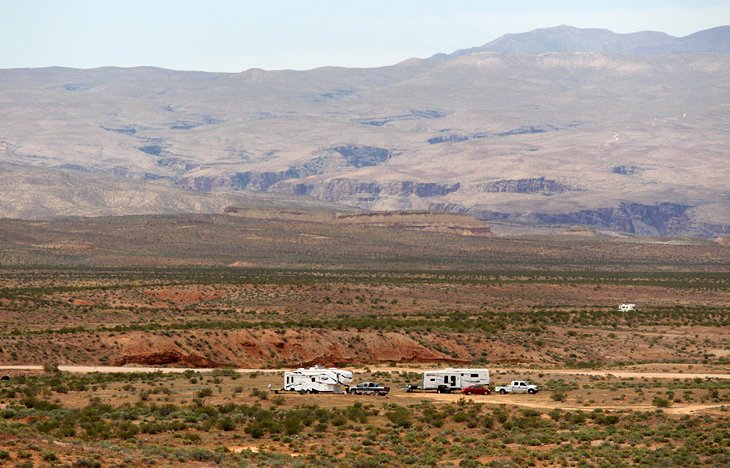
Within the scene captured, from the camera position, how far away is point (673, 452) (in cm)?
4297

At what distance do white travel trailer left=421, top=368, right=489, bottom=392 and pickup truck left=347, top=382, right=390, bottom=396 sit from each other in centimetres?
248

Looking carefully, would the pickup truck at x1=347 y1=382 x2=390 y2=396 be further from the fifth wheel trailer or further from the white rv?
the fifth wheel trailer

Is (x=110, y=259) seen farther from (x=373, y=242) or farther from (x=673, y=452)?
(x=673, y=452)

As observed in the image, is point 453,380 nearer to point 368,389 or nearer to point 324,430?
point 368,389

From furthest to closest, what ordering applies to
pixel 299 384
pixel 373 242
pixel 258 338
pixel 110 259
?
1. pixel 373 242
2. pixel 110 259
3. pixel 258 338
4. pixel 299 384

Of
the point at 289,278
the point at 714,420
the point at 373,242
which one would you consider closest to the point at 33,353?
the point at 714,420

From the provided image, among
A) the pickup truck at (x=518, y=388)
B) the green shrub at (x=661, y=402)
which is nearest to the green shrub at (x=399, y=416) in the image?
the pickup truck at (x=518, y=388)

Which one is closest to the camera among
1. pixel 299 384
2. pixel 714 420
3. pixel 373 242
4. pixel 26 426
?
pixel 26 426

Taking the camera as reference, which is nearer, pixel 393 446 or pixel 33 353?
pixel 393 446

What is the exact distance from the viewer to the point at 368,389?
56438 millimetres

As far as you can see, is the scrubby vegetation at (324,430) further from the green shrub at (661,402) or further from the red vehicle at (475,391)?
the red vehicle at (475,391)

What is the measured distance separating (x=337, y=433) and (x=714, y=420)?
1321 cm

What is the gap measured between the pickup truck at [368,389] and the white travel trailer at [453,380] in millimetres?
2484

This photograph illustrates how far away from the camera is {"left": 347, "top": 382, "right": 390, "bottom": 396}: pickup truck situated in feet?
184
